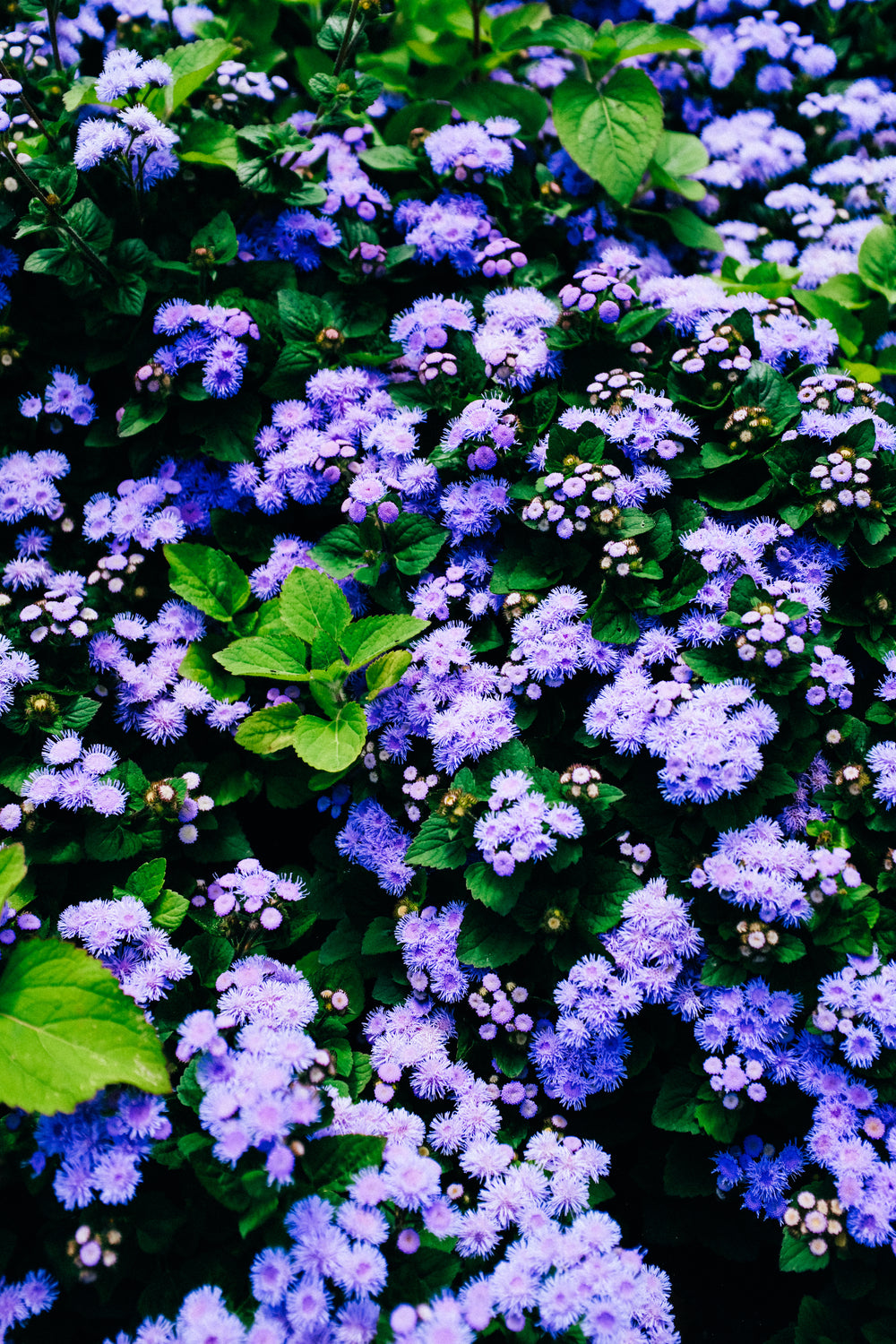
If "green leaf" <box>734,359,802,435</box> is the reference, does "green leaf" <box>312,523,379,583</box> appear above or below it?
below

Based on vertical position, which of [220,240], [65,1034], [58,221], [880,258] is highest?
[58,221]

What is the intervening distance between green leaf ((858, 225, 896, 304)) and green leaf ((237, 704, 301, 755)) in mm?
2747

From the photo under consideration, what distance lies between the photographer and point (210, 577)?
3.05 m

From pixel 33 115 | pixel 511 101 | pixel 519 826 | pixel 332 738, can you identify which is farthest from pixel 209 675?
pixel 511 101

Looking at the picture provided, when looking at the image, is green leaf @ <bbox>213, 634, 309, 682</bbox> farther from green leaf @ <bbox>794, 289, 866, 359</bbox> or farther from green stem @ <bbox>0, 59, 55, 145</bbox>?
green leaf @ <bbox>794, 289, 866, 359</bbox>

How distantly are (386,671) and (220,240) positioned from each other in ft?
5.62

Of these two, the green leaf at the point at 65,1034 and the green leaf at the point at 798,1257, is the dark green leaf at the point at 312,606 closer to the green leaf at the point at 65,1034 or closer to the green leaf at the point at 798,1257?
the green leaf at the point at 65,1034

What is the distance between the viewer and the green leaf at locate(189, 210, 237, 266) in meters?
3.36

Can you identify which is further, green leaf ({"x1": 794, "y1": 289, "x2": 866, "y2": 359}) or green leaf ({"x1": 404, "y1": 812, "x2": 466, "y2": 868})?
green leaf ({"x1": 794, "y1": 289, "x2": 866, "y2": 359})

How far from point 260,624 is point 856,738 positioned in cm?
182

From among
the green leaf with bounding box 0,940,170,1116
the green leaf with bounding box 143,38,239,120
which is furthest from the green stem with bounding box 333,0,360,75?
the green leaf with bounding box 0,940,170,1116

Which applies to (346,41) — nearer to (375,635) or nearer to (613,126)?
(613,126)

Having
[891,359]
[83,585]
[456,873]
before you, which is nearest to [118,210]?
[83,585]

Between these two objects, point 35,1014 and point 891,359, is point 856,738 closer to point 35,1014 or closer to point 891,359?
point 891,359
